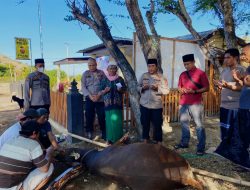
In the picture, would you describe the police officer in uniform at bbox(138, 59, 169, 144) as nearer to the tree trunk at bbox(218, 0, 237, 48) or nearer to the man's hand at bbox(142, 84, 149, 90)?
the man's hand at bbox(142, 84, 149, 90)

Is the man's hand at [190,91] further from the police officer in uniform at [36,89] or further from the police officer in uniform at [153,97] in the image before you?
the police officer in uniform at [36,89]

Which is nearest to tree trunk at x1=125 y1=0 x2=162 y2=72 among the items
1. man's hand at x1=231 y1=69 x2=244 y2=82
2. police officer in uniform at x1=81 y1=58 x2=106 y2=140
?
police officer in uniform at x1=81 y1=58 x2=106 y2=140

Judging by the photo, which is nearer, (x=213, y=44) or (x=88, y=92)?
(x=88, y=92)

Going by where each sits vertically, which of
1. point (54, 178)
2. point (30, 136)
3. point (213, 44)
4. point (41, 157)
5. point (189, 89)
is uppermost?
point (213, 44)

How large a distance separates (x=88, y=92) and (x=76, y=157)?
6.05ft

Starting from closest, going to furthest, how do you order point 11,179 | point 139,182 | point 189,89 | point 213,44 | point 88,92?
1. point 11,179
2. point 139,182
3. point 189,89
4. point 88,92
5. point 213,44

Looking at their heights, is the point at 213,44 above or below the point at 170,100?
above

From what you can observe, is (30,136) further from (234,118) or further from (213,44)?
(213,44)

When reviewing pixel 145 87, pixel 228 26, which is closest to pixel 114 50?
pixel 145 87

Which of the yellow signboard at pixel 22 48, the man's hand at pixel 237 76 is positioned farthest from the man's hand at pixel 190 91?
the yellow signboard at pixel 22 48

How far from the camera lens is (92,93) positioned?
242 inches

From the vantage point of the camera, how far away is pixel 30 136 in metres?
3.45

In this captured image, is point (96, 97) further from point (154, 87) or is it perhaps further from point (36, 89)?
point (154, 87)

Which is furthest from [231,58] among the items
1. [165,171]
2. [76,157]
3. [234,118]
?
[76,157]
